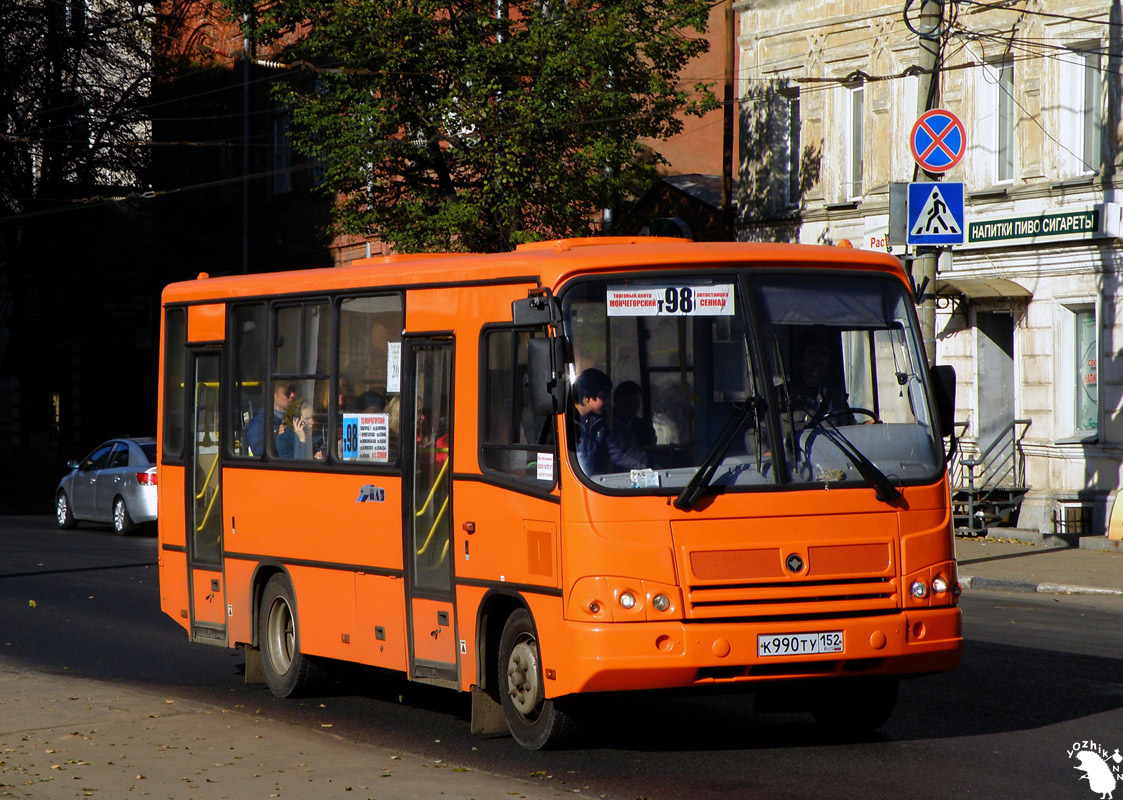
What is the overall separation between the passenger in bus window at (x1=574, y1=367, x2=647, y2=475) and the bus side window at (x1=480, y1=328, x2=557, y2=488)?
188 mm

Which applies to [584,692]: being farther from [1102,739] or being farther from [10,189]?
[10,189]

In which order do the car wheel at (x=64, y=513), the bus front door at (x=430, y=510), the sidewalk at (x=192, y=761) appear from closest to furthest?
the sidewalk at (x=192, y=761) < the bus front door at (x=430, y=510) < the car wheel at (x=64, y=513)

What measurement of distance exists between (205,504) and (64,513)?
17.0 meters

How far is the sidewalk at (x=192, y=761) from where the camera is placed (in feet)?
24.7

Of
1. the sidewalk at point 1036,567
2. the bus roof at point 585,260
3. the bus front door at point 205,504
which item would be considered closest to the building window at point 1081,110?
the sidewalk at point 1036,567

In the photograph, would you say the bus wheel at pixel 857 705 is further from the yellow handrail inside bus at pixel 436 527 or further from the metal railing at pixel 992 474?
the metal railing at pixel 992 474

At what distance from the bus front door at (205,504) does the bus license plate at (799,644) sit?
16.1 feet

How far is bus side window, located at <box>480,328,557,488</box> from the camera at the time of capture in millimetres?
8406

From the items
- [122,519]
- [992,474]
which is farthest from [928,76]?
[122,519]

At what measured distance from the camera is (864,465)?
833 centimetres

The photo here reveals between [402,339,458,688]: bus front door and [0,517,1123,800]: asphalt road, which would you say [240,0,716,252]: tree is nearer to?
[0,517,1123,800]: asphalt road

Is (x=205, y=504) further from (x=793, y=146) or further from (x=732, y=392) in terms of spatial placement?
(x=793, y=146)

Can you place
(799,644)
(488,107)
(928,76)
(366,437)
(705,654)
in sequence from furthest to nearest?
(488,107) → (928,76) → (366,437) → (799,644) → (705,654)

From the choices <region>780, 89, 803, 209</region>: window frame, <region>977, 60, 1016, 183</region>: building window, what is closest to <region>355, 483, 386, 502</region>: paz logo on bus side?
<region>977, 60, 1016, 183</region>: building window
